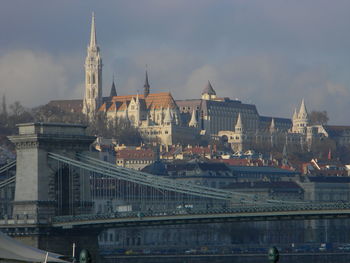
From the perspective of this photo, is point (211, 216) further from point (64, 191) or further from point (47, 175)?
point (47, 175)

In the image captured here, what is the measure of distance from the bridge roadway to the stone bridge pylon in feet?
6.45

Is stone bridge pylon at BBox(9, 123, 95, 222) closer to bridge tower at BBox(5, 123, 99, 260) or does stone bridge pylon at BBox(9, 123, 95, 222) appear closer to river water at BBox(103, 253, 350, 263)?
bridge tower at BBox(5, 123, 99, 260)

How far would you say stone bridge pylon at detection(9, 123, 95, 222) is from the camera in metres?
65.1

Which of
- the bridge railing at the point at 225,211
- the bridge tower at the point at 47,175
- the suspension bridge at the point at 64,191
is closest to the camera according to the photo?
the bridge railing at the point at 225,211

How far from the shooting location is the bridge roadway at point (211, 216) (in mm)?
56562

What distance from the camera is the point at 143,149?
188 m

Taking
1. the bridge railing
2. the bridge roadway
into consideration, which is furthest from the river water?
the bridge roadway

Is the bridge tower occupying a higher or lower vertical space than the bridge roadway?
higher

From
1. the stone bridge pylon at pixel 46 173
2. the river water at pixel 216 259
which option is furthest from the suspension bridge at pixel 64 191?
the river water at pixel 216 259

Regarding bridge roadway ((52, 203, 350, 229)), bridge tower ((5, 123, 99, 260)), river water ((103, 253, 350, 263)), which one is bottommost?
river water ((103, 253, 350, 263))

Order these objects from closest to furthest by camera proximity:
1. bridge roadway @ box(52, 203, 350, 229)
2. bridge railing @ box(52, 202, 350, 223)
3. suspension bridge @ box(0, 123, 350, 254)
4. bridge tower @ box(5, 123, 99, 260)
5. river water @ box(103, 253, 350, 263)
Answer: bridge roadway @ box(52, 203, 350, 229) → bridge railing @ box(52, 202, 350, 223) → suspension bridge @ box(0, 123, 350, 254) → bridge tower @ box(5, 123, 99, 260) → river water @ box(103, 253, 350, 263)

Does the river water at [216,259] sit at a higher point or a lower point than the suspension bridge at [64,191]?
lower

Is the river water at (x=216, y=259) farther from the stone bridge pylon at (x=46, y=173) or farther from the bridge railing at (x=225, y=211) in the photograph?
the bridge railing at (x=225, y=211)

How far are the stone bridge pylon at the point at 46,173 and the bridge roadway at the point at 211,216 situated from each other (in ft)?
6.45
